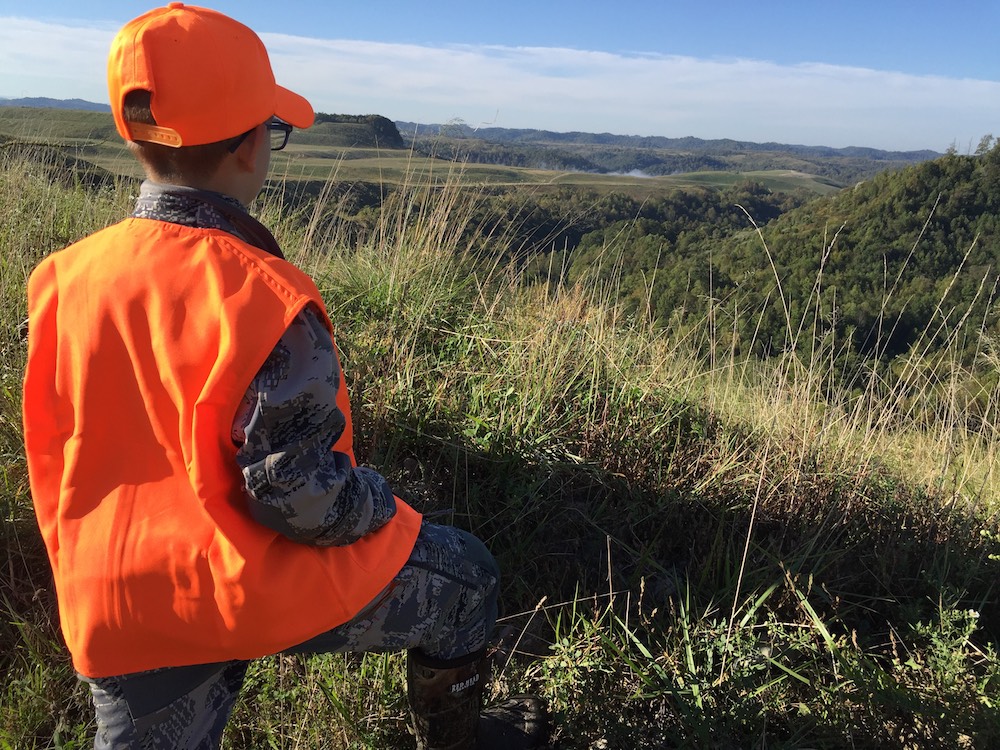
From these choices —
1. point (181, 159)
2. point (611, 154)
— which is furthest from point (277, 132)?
point (611, 154)

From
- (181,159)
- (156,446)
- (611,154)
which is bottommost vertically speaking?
(156,446)

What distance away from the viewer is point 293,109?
4.16ft

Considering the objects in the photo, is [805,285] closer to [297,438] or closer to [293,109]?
[293,109]

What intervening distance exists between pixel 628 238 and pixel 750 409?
1.51 m

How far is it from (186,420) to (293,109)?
2.15ft

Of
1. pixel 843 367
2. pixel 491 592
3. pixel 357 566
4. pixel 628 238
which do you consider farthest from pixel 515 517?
pixel 628 238

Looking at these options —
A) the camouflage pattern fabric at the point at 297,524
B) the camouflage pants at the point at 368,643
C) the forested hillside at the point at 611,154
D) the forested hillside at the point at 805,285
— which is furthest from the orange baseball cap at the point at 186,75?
the forested hillside at the point at 611,154

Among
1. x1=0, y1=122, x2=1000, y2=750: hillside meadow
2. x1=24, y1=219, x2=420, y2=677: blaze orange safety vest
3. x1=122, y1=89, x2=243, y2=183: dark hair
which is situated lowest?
x1=0, y1=122, x2=1000, y2=750: hillside meadow

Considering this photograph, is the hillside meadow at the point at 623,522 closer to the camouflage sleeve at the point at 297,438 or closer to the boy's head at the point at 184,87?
the camouflage sleeve at the point at 297,438

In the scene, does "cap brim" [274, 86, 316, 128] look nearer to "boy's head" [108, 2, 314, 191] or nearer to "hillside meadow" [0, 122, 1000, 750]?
"boy's head" [108, 2, 314, 191]

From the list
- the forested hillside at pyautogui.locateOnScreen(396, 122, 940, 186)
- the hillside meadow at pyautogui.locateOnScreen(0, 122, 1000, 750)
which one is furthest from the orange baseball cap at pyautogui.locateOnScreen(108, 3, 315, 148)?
the forested hillside at pyautogui.locateOnScreen(396, 122, 940, 186)

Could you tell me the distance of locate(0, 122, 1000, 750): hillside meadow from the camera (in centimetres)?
177

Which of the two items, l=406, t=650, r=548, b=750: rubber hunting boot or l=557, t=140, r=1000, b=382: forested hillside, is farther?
l=557, t=140, r=1000, b=382: forested hillside

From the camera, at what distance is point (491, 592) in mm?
1506
